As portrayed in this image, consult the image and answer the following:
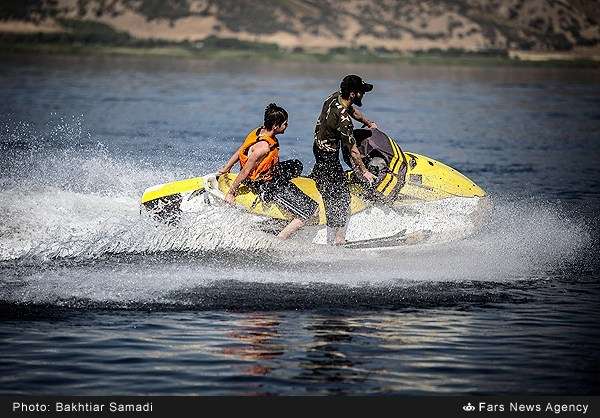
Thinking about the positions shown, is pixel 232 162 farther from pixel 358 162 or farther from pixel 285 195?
pixel 358 162

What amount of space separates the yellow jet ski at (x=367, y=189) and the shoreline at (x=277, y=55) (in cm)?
7564

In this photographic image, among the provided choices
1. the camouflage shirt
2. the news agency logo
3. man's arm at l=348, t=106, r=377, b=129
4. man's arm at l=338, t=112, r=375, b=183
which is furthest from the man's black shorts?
the news agency logo

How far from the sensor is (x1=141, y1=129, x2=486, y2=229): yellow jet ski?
44.3 feet

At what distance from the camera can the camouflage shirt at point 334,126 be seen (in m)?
13.0

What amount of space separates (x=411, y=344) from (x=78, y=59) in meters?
74.2

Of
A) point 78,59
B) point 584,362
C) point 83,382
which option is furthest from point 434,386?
point 78,59

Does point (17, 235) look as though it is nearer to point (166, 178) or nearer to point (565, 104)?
point (166, 178)

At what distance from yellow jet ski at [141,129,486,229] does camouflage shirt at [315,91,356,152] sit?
42cm

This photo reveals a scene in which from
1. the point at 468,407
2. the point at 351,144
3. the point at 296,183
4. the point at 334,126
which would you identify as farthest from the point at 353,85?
the point at 468,407

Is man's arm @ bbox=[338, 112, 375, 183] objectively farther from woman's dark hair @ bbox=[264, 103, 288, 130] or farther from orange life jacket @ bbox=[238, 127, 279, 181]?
Answer: orange life jacket @ bbox=[238, 127, 279, 181]

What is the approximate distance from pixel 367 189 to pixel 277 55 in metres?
80.4

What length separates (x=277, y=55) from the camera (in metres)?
93.1

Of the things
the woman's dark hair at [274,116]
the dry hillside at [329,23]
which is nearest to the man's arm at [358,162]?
the woman's dark hair at [274,116]

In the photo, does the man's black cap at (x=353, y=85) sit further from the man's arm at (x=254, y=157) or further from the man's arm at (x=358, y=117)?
the man's arm at (x=254, y=157)
